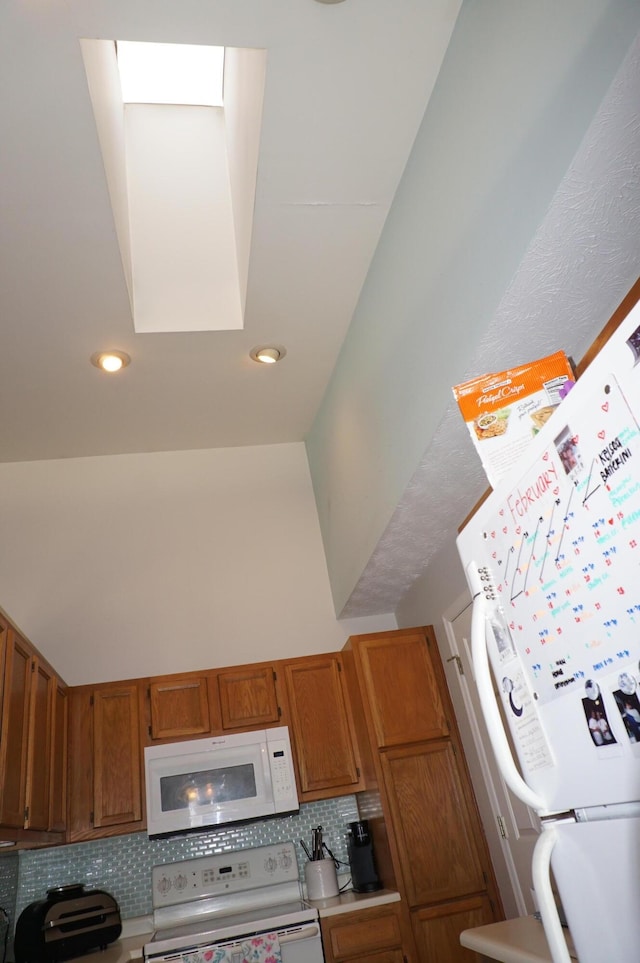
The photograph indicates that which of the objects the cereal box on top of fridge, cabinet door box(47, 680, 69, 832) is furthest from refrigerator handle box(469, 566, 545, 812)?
cabinet door box(47, 680, 69, 832)

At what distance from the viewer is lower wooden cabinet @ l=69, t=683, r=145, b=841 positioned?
325 centimetres

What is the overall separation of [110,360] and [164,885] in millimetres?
2594

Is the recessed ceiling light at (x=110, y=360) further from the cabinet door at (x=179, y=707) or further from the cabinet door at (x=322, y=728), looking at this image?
the cabinet door at (x=322, y=728)

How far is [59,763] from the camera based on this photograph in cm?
320

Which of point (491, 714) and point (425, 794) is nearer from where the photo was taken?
point (491, 714)

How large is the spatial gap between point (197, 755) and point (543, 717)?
2691 millimetres

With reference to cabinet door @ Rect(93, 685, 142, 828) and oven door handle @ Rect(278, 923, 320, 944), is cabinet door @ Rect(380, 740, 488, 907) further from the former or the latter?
cabinet door @ Rect(93, 685, 142, 828)

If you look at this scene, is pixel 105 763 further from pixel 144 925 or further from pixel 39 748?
pixel 144 925

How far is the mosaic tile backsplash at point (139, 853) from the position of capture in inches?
130

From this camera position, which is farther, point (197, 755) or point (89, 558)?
point (89, 558)

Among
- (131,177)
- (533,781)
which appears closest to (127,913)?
(533,781)

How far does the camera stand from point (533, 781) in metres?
1.10

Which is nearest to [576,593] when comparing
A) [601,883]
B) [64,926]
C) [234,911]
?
[601,883]

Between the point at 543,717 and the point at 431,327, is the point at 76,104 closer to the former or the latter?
the point at 431,327
